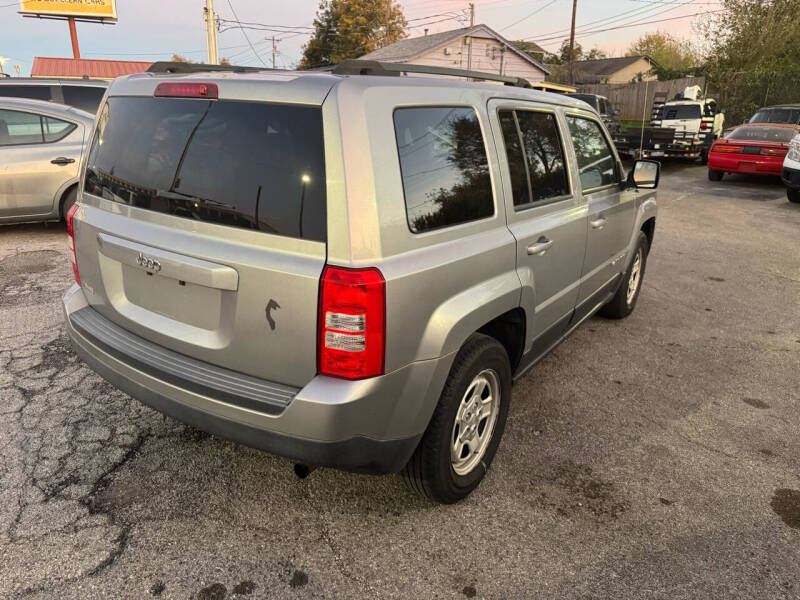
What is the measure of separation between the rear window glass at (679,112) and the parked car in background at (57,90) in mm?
15235

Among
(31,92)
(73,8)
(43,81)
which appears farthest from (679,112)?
(73,8)

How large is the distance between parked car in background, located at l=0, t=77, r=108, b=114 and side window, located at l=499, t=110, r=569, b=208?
340 inches

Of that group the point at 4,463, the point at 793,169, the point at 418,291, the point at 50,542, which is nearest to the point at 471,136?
the point at 418,291

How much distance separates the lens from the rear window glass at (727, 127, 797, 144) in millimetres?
Result: 13117

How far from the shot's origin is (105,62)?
135ft

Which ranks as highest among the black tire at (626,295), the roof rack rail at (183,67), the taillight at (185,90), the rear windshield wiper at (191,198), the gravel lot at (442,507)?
the roof rack rail at (183,67)

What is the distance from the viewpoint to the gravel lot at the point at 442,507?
2289 mm

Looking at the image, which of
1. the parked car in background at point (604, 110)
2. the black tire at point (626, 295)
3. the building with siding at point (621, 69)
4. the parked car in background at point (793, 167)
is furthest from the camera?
the building with siding at point (621, 69)

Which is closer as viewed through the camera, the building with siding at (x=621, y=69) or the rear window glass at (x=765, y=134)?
the rear window glass at (x=765, y=134)

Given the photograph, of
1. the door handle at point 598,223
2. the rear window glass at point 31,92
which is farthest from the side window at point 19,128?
the door handle at point 598,223

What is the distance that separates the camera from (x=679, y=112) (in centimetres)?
1711

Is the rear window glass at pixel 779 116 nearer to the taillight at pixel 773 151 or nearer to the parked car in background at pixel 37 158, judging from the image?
the taillight at pixel 773 151

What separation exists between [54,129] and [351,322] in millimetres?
6962

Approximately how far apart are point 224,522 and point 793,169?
12.2m
